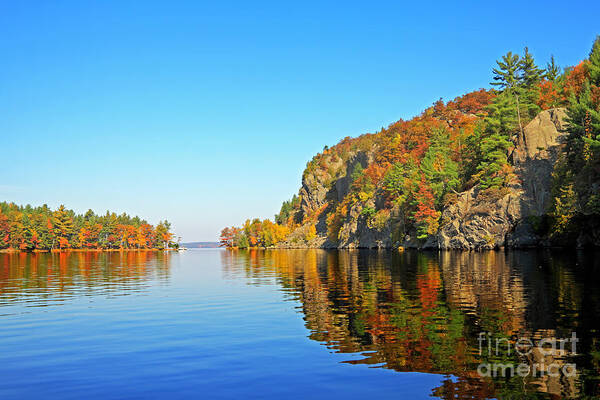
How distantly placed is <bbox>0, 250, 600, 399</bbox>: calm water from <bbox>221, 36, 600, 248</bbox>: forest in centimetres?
4552

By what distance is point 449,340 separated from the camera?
1561cm

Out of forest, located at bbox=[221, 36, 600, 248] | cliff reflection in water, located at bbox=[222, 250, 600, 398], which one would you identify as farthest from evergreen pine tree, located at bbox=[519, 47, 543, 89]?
Result: cliff reflection in water, located at bbox=[222, 250, 600, 398]

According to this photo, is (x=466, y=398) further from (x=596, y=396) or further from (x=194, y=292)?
(x=194, y=292)

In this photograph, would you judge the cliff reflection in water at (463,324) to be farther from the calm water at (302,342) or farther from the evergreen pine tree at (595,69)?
the evergreen pine tree at (595,69)

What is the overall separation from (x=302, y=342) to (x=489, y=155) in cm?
8552

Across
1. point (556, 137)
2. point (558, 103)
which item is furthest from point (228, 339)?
point (558, 103)

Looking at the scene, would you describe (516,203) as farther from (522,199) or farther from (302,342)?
(302,342)

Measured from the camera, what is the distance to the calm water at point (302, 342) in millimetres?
11445

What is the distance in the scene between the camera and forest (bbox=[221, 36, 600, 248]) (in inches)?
2717

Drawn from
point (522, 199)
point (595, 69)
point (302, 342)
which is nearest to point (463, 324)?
point (302, 342)

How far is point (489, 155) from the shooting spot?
91062 millimetres

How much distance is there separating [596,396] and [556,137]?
90.2 meters

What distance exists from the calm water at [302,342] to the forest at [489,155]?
4552cm

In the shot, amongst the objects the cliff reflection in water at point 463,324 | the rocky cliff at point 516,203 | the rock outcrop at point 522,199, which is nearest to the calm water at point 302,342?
the cliff reflection in water at point 463,324
